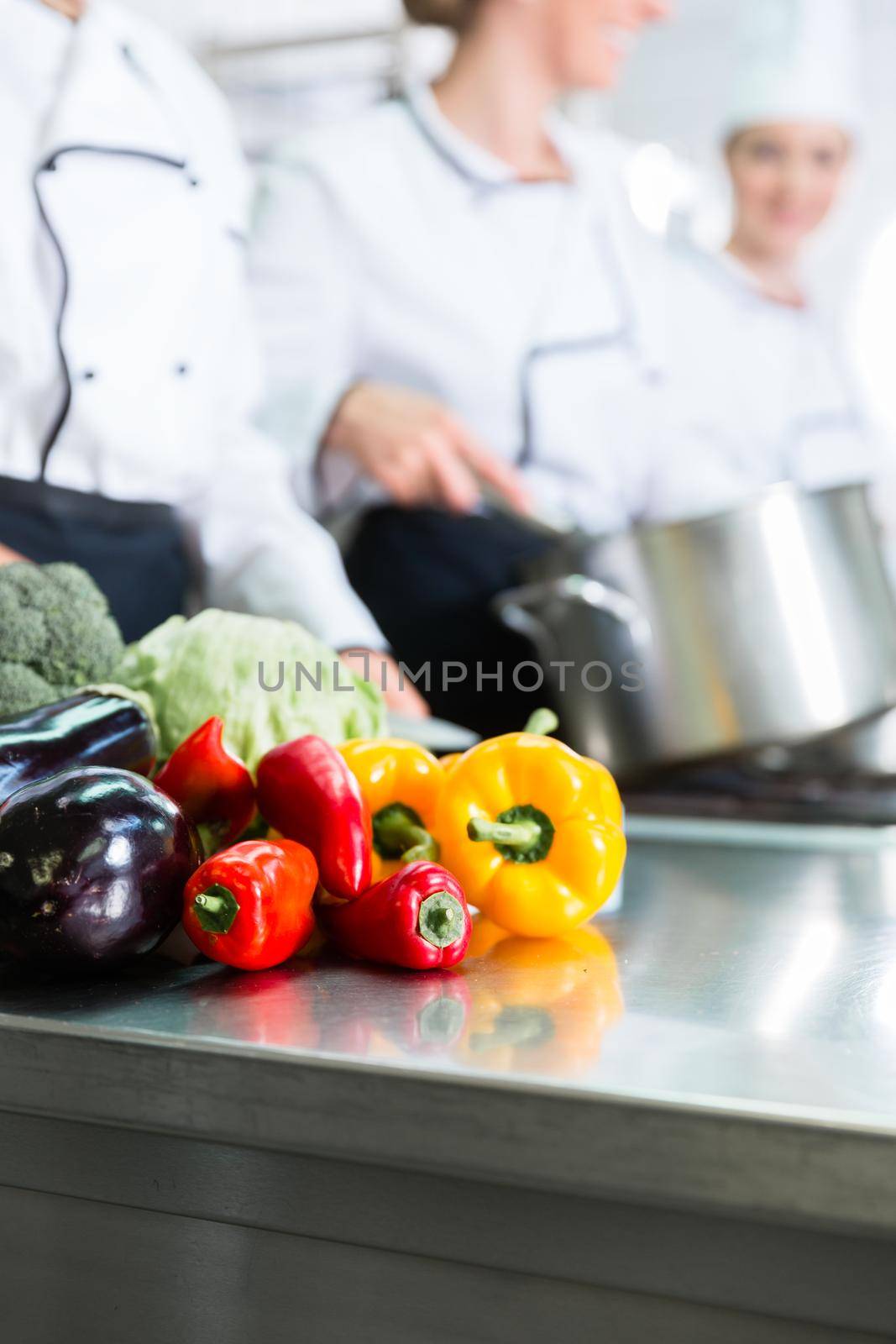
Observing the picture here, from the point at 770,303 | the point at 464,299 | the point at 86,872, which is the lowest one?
the point at 86,872

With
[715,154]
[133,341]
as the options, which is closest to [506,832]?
[133,341]

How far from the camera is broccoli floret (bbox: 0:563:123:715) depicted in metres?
1.03

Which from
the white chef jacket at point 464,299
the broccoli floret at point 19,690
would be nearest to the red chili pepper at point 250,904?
the broccoli floret at point 19,690

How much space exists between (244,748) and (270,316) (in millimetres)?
705

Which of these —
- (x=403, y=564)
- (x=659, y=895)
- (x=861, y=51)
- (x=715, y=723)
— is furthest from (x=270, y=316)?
(x=861, y=51)

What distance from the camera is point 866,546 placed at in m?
1.50

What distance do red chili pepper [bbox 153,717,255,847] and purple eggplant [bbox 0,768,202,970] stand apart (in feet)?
0.42

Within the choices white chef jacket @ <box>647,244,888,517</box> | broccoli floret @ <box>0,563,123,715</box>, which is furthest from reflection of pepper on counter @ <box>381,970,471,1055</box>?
white chef jacket @ <box>647,244,888,517</box>

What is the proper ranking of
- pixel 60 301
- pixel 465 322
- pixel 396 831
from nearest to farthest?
pixel 396 831
pixel 60 301
pixel 465 322

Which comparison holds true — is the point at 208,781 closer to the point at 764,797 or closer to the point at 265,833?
the point at 265,833

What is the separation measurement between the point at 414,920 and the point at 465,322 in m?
1.14

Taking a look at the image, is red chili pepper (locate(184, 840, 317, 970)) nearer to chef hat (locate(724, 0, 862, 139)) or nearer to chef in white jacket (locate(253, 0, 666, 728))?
chef in white jacket (locate(253, 0, 666, 728))

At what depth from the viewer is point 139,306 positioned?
136 cm

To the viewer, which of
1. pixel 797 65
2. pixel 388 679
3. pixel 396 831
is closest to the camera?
pixel 396 831
